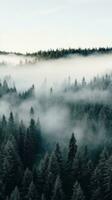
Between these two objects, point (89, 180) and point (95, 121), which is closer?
point (89, 180)

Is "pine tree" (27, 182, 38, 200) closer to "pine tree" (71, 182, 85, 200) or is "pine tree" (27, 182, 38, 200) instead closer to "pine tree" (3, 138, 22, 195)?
"pine tree" (71, 182, 85, 200)

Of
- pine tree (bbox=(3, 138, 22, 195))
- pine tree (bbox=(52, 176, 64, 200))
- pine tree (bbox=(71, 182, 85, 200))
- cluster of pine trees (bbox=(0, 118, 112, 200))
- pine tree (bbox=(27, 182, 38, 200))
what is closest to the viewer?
pine tree (bbox=(71, 182, 85, 200))

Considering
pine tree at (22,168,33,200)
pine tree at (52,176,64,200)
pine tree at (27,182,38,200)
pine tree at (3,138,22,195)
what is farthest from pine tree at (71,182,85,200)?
pine tree at (3,138,22,195)

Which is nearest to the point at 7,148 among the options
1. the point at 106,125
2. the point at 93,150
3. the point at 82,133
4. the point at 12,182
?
the point at 12,182

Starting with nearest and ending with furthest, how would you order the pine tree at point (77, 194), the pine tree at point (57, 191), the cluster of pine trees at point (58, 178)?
the pine tree at point (77, 194)
the pine tree at point (57, 191)
the cluster of pine trees at point (58, 178)

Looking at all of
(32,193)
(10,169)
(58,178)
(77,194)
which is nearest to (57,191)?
(58,178)

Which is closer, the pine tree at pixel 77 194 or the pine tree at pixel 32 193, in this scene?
the pine tree at pixel 77 194

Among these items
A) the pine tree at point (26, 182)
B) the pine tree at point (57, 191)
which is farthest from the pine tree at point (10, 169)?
the pine tree at point (57, 191)

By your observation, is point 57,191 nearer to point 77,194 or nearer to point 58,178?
point 58,178

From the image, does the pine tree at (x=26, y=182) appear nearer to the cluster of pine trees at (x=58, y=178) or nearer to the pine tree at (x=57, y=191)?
the cluster of pine trees at (x=58, y=178)

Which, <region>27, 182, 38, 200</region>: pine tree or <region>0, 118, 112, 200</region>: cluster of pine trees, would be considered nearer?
<region>27, 182, 38, 200</region>: pine tree

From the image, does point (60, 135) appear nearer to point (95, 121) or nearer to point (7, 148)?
point (95, 121)
